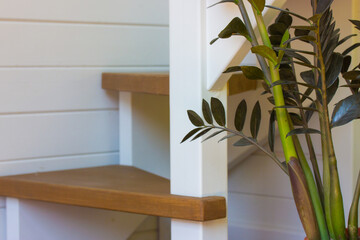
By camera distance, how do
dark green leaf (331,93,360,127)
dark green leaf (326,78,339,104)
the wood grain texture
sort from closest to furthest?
dark green leaf (331,93,360,127) < dark green leaf (326,78,339,104) < the wood grain texture

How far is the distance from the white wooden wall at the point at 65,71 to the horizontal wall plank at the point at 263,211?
47cm

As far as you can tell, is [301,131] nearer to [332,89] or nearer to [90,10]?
[332,89]

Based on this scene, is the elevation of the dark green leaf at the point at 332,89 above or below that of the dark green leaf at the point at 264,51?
below

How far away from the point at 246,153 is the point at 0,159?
733 mm

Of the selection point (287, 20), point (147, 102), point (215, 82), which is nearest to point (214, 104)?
point (215, 82)

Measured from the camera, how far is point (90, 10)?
1535 mm

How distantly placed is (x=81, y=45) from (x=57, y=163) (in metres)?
0.35

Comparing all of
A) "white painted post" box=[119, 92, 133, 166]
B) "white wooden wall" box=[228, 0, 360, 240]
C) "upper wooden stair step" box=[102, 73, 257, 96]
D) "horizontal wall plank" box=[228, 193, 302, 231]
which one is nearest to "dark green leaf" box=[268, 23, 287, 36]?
"upper wooden stair step" box=[102, 73, 257, 96]

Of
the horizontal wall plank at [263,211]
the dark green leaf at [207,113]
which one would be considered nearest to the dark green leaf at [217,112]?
the dark green leaf at [207,113]

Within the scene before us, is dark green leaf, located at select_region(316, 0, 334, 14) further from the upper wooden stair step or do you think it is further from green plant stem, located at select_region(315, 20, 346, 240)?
the upper wooden stair step

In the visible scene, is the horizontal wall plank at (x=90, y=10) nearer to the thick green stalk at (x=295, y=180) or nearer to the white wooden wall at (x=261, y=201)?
the white wooden wall at (x=261, y=201)

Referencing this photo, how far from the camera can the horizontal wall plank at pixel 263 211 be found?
1659 millimetres

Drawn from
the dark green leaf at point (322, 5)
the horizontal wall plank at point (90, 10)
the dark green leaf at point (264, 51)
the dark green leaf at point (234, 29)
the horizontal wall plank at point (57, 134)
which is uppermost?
the horizontal wall plank at point (90, 10)

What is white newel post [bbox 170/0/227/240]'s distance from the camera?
40.7 inches
